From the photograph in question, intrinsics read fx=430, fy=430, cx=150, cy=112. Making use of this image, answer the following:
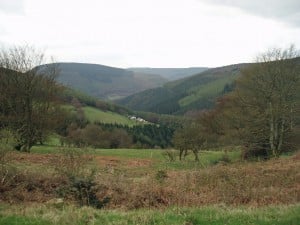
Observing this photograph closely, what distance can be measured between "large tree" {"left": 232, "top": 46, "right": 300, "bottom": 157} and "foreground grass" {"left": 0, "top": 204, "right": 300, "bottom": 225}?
100ft

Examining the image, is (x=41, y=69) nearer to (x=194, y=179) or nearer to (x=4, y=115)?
(x=4, y=115)

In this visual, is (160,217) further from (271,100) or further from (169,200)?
(271,100)

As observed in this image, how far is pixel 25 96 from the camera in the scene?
150ft

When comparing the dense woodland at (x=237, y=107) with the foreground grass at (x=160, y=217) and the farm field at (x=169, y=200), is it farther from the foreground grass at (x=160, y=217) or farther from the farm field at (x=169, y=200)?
the foreground grass at (x=160, y=217)

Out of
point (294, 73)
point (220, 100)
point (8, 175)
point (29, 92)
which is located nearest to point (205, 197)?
point (8, 175)

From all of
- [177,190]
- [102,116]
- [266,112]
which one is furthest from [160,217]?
[102,116]

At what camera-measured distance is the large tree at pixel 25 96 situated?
4541cm

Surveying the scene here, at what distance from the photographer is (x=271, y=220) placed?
35.2ft

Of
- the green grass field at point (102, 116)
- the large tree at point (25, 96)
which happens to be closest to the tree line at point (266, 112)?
the large tree at point (25, 96)

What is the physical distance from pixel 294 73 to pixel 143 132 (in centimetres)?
9454

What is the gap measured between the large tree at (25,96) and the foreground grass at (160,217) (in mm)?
35044

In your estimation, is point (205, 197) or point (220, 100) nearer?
point (205, 197)

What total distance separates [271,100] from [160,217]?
109ft

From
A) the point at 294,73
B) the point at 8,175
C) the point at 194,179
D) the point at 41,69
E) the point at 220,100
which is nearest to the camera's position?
the point at 8,175
